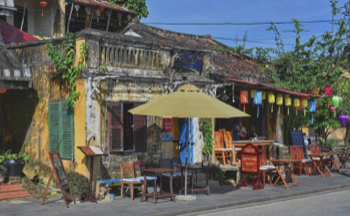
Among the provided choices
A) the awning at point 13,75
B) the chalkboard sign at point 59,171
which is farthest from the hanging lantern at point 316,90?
the chalkboard sign at point 59,171

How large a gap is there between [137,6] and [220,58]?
23.6 ft

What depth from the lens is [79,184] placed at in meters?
10.7

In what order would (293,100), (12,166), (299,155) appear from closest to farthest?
1. (12,166)
2. (299,155)
3. (293,100)


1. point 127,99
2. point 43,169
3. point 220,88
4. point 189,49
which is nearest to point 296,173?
point 220,88

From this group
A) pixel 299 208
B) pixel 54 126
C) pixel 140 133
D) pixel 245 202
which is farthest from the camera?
pixel 140 133

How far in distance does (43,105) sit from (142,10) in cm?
1249

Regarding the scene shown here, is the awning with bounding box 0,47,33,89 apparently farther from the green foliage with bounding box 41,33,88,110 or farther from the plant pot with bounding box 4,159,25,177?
the plant pot with bounding box 4,159,25,177

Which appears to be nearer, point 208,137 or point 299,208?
point 299,208

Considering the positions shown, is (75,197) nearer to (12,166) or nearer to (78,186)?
(78,186)

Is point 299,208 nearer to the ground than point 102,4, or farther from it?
nearer to the ground

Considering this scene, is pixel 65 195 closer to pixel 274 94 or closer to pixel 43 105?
pixel 43 105

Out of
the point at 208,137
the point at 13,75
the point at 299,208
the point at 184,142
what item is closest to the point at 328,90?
the point at 208,137

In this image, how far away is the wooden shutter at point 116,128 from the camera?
463 inches

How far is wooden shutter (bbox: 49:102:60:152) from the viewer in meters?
12.1
